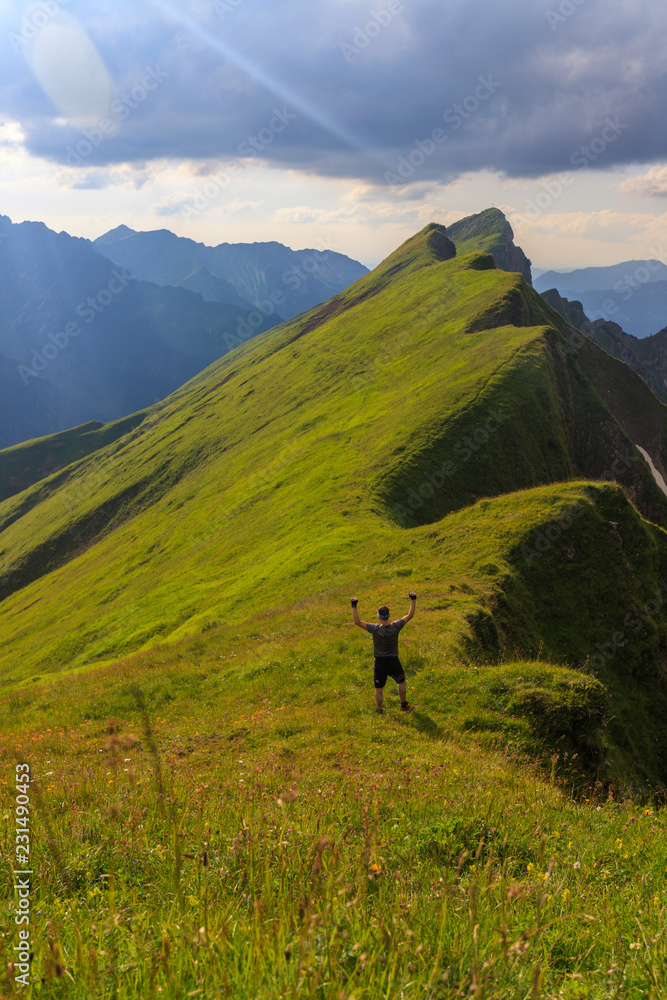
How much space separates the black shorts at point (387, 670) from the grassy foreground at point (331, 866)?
2.88ft

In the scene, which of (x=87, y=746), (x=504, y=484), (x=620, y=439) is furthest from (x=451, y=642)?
(x=620, y=439)

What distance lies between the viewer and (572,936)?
3.87m

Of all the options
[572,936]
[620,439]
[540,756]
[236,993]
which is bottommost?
[540,756]

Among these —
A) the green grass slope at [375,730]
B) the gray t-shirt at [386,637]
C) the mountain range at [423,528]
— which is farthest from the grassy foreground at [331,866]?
the mountain range at [423,528]

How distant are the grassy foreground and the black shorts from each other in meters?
0.88

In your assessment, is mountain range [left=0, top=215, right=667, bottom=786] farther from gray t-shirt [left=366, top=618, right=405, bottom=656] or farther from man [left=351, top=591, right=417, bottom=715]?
gray t-shirt [left=366, top=618, right=405, bottom=656]

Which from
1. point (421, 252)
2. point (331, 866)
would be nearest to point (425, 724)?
point (331, 866)

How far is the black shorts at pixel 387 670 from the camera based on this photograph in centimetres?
1307

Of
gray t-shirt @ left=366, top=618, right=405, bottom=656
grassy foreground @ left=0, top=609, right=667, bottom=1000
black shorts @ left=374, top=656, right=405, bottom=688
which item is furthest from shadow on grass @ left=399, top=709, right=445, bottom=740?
gray t-shirt @ left=366, top=618, right=405, bottom=656

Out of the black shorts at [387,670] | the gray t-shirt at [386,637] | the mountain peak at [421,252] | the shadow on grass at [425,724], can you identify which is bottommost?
the shadow on grass at [425,724]

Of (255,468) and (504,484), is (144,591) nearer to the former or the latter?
(255,468)

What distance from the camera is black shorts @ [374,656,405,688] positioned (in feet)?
42.9

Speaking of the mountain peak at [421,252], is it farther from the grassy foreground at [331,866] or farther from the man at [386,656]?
the grassy foreground at [331,866]

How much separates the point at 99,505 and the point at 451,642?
116m
